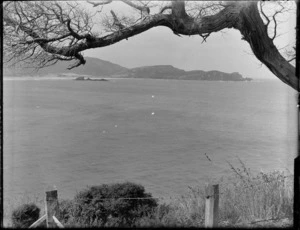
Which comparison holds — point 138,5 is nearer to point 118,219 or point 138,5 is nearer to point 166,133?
point 118,219

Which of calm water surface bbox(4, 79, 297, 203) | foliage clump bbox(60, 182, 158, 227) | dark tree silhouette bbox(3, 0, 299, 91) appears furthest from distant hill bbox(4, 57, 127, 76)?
calm water surface bbox(4, 79, 297, 203)

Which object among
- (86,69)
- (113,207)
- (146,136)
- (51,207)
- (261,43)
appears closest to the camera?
(51,207)

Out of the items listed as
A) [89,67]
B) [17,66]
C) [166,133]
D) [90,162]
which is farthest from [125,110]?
[17,66]

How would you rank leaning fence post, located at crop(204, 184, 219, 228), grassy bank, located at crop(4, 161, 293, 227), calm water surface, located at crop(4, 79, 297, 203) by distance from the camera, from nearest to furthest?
leaning fence post, located at crop(204, 184, 219, 228) < grassy bank, located at crop(4, 161, 293, 227) < calm water surface, located at crop(4, 79, 297, 203)

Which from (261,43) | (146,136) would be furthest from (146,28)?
(146,136)

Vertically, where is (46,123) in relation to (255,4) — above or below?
below

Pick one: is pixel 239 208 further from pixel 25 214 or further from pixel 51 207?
pixel 25 214

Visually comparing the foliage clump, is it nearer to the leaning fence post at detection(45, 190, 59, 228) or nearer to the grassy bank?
the grassy bank
